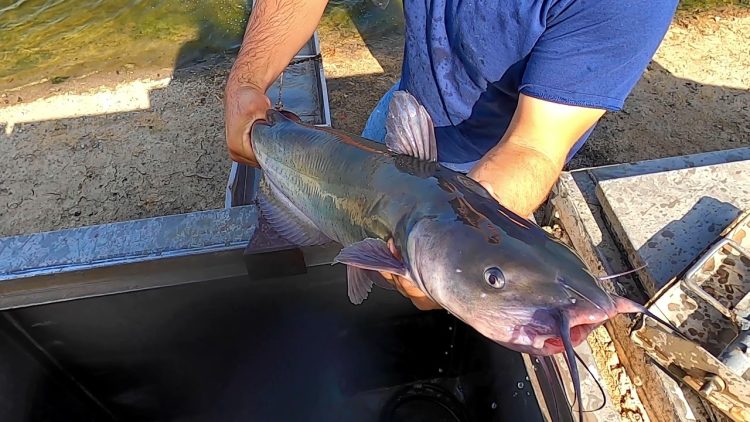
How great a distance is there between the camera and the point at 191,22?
5.55m

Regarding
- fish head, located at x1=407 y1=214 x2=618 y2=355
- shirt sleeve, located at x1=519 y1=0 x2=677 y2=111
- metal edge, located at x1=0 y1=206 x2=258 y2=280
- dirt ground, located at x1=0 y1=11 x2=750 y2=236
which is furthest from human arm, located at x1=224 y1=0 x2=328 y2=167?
dirt ground, located at x1=0 y1=11 x2=750 y2=236

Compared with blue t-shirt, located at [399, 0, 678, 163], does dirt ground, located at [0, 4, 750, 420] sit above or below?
below

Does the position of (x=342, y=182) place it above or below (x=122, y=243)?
above

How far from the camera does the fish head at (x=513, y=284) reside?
1.05m

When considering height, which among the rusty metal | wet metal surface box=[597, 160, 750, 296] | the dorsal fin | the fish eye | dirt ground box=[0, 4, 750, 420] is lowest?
dirt ground box=[0, 4, 750, 420]

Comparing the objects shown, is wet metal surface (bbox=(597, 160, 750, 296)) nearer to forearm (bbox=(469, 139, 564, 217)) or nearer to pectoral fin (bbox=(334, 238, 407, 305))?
forearm (bbox=(469, 139, 564, 217))

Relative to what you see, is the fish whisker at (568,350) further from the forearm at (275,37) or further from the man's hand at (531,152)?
the forearm at (275,37)

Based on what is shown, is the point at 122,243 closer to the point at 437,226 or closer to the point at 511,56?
the point at 437,226

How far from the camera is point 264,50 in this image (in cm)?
230

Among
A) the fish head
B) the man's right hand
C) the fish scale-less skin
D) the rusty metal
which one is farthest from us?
the man's right hand

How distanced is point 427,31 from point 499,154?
0.69 m

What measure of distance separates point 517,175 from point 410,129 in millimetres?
346

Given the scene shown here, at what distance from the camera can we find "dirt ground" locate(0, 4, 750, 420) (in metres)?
3.68

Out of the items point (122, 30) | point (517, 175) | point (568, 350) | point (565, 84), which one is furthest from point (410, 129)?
point (122, 30)
